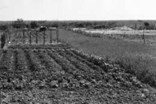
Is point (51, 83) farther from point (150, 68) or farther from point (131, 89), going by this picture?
point (150, 68)

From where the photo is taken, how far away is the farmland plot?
8.82 meters

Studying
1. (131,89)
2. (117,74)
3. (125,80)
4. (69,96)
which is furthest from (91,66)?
(69,96)

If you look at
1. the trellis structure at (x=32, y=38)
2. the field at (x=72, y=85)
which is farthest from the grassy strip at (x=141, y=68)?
the trellis structure at (x=32, y=38)

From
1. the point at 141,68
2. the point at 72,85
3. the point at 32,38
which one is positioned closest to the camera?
the point at 72,85

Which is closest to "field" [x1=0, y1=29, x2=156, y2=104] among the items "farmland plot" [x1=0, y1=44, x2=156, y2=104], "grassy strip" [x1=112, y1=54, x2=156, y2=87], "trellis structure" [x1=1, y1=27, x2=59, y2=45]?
"farmland plot" [x1=0, y1=44, x2=156, y2=104]

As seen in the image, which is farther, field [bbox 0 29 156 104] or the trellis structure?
the trellis structure

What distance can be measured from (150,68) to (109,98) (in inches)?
165

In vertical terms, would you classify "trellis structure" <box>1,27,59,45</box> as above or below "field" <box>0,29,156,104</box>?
below

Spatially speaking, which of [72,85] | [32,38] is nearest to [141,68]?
[72,85]

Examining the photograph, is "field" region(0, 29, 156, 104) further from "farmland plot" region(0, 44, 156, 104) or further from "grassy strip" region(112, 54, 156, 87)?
"grassy strip" region(112, 54, 156, 87)

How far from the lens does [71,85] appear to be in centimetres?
1073

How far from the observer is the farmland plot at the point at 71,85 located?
8.82 m

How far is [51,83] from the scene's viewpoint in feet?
35.9

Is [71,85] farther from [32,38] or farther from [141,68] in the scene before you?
[32,38]
